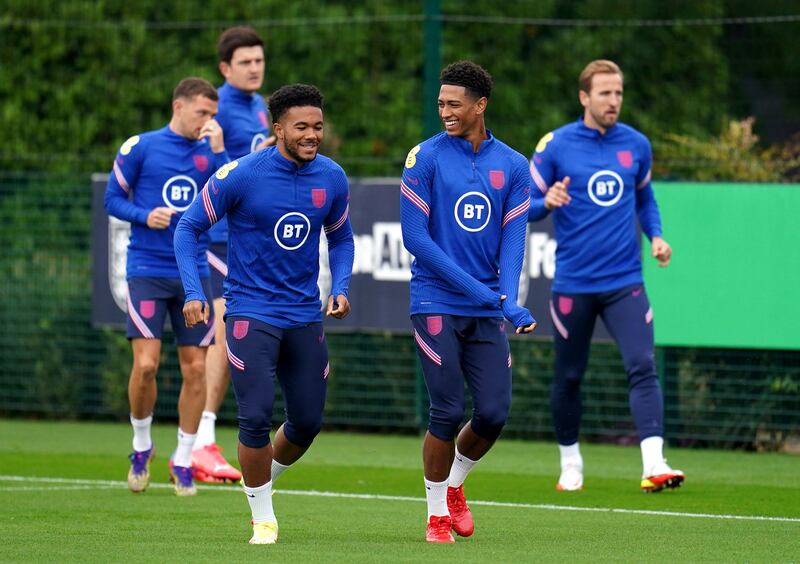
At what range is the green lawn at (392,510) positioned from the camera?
26.2 feet

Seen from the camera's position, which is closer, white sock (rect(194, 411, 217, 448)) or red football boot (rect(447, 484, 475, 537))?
red football boot (rect(447, 484, 475, 537))

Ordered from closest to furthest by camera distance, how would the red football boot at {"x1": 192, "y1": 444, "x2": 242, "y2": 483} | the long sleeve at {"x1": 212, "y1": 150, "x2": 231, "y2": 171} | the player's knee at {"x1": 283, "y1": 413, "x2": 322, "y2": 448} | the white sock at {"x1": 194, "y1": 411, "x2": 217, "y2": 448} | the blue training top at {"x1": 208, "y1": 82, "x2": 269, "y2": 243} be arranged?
1. the player's knee at {"x1": 283, "y1": 413, "x2": 322, "y2": 448}
2. the long sleeve at {"x1": 212, "y1": 150, "x2": 231, "y2": 171}
3. the red football boot at {"x1": 192, "y1": 444, "x2": 242, "y2": 483}
4. the white sock at {"x1": 194, "y1": 411, "x2": 217, "y2": 448}
5. the blue training top at {"x1": 208, "y1": 82, "x2": 269, "y2": 243}

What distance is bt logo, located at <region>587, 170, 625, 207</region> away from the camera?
10.7 metres

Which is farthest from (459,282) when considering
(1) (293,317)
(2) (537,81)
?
(2) (537,81)

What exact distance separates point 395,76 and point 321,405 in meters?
8.07

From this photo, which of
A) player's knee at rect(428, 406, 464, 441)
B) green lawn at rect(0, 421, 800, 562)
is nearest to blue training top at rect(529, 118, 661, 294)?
green lawn at rect(0, 421, 800, 562)

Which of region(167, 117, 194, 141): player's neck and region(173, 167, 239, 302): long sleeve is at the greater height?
region(167, 117, 194, 141): player's neck

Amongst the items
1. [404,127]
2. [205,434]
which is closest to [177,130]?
[205,434]

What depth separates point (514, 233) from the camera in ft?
27.6

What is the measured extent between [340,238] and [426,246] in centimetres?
56

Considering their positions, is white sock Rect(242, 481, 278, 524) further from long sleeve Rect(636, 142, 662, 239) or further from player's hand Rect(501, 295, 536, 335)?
long sleeve Rect(636, 142, 662, 239)

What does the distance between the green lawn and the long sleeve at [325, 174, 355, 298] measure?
1211 millimetres

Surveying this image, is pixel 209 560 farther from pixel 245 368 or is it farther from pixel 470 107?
pixel 470 107

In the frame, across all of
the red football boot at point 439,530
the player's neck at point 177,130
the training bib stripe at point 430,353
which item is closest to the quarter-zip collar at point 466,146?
the training bib stripe at point 430,353
